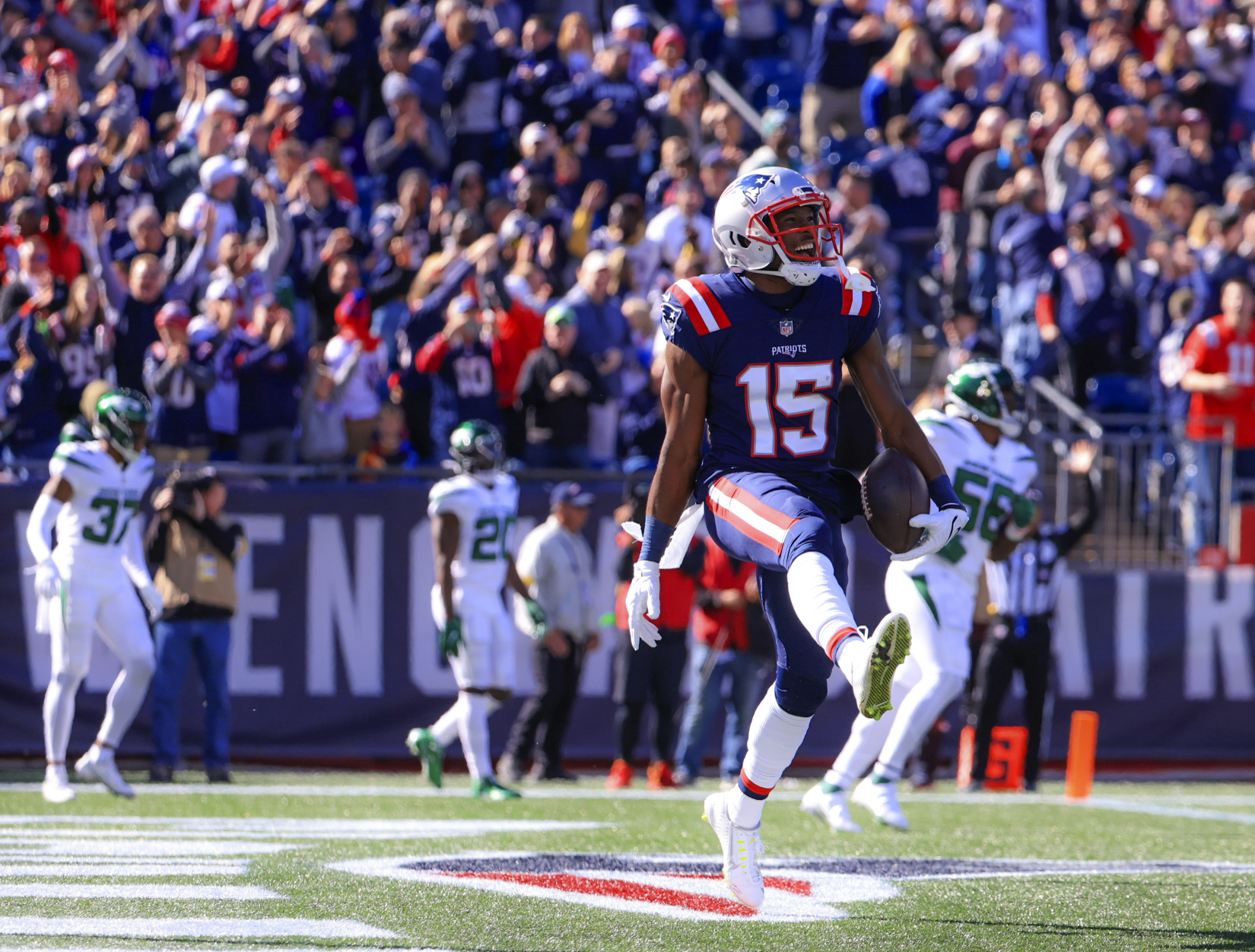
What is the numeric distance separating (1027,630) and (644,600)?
21.1 ft

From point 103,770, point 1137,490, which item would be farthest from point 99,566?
point 1137,490

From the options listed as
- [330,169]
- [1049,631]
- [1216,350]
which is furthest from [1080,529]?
[330,169]

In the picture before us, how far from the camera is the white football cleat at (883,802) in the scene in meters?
7.84

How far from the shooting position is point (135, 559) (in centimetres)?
962

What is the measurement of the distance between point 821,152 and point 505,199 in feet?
9.88

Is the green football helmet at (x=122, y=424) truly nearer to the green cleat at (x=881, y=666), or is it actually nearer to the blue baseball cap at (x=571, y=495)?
the blue baseball cap at (x=571, y=495)

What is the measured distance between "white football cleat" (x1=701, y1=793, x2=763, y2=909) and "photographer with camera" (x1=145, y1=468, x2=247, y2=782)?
6.05 m

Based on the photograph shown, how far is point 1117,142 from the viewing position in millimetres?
14945

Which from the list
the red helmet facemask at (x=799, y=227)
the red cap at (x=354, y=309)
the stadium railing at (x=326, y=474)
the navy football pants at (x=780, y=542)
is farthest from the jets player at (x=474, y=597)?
the red helmet facemask at (x=799, y=227)

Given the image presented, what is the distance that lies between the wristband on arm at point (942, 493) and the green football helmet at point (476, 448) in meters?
4.90

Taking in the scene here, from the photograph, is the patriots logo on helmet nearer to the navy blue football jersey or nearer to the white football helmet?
the white football helmet

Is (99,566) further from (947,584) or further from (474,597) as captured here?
(947,584)

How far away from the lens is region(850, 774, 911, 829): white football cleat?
25.7ft

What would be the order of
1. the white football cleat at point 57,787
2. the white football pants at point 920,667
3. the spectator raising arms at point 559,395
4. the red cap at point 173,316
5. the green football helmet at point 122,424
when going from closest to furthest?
the white football pants at point 920,667
the white football cleat at point 57,787
the green football helmet at point 122,424
the red cap at point 173,316
the spectator raising arms at point 559,395
